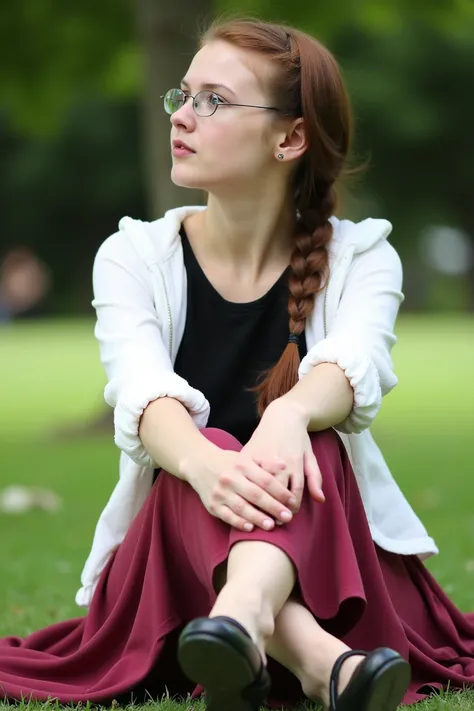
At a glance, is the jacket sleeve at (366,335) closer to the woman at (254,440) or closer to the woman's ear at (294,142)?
the woman at (254,440)

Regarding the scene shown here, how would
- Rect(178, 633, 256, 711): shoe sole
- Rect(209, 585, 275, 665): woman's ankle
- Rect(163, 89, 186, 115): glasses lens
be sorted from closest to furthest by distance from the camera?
Rect(178, 633, 256, 711): shoe sole < Rect(209, 585, 275, 665): woman's ankle < Rect(163, 89, 186, 115): glasses lens

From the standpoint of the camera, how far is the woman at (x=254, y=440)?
271cm

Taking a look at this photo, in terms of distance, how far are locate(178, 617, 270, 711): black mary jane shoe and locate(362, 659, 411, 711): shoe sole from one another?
0.22m

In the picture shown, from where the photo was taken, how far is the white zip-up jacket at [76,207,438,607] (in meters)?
3.13

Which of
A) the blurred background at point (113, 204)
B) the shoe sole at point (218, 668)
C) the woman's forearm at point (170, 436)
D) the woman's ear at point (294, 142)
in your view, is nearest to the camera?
the shoe sole at point (218, 668)

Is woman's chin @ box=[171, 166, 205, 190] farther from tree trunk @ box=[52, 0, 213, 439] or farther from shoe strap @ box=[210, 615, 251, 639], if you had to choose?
tree trunk @ box=[52, 0, 213, 439]

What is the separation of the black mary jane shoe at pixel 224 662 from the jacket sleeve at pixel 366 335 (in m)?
0.83

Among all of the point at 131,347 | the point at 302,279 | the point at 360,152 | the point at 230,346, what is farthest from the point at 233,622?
the point at 360,152

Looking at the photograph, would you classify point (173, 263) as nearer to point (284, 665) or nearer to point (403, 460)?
point (284, 665)

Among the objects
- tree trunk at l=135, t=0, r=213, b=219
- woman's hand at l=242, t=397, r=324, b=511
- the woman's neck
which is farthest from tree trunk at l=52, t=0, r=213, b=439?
woman's hand at l=242, t=397, r=324, b=511

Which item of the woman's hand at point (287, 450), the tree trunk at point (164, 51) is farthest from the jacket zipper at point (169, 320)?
the tree trunk at point (164, 51)

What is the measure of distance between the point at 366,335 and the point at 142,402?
2.06 ft

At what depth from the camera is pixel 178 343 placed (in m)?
3.53

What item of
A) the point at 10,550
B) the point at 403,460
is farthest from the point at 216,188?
the point at 403,460
